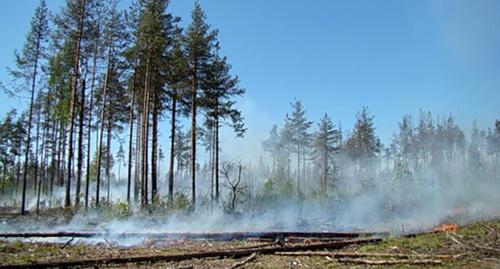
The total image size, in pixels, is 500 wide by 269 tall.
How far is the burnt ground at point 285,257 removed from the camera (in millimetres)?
10242

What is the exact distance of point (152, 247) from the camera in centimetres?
1368

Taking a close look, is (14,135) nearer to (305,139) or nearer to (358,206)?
A: (305,139)

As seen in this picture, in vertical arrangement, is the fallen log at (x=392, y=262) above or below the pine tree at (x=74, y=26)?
below

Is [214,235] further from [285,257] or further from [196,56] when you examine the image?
[196,56]

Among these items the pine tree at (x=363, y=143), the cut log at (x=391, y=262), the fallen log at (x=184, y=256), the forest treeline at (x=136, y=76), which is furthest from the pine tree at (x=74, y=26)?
the pine tree at (x=363, y=143)

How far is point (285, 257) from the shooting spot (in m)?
11.7

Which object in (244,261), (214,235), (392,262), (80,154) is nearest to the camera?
(392,262)

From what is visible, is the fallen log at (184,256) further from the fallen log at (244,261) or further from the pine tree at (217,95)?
the pine tree at (217,95)

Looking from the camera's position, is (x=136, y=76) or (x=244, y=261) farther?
(x=136, y=76)

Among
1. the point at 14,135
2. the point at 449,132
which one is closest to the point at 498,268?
the point at 14,135

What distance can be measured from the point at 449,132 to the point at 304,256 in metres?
80.5

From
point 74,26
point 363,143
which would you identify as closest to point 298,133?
point 363,143

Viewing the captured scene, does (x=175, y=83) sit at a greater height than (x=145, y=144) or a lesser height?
greater

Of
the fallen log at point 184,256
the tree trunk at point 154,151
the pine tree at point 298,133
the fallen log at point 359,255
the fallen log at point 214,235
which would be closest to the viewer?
the fallen log at point 184,256
